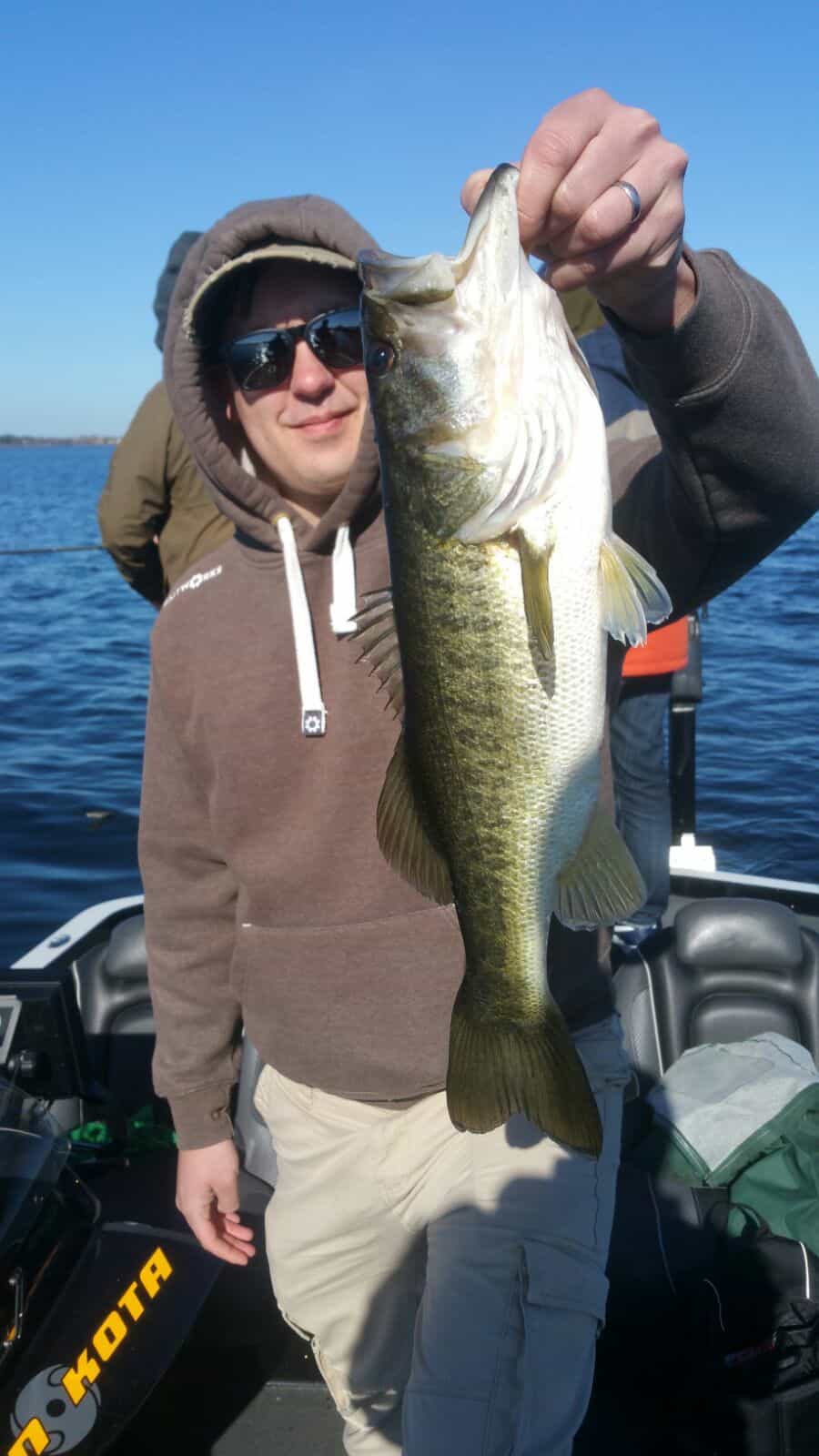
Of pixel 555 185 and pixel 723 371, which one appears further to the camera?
pixel 723 371

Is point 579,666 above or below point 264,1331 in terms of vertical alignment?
above

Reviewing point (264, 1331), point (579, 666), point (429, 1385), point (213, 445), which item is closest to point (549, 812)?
point (579, 666)

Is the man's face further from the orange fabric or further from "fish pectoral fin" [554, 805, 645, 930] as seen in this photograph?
the orange fabric

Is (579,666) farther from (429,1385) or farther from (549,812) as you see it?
(429,1385)

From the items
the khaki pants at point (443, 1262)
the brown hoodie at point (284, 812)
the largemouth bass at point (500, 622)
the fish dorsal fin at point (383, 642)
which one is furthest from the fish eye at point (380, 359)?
the khaki pants at point (443, 1262)

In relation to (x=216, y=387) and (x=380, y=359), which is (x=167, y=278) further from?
(x=380, y=359)

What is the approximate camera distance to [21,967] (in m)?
4.09

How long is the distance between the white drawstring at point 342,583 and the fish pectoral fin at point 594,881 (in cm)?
85

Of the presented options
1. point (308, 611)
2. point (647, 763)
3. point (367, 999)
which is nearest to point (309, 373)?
point (308, 611)

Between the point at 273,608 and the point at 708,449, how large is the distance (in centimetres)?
118

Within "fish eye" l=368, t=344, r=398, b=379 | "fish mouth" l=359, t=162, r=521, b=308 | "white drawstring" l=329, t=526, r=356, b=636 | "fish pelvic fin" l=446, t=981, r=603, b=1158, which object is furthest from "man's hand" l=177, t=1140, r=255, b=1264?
"fish mouth" l=359, t=162, r=521, b=308

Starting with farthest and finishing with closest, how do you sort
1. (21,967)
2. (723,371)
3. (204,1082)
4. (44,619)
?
(44,619)
(21,967)
(204,1082)
(723,371)

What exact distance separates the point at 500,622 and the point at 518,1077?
32.9 inches

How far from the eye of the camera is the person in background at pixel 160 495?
4.21 meters
